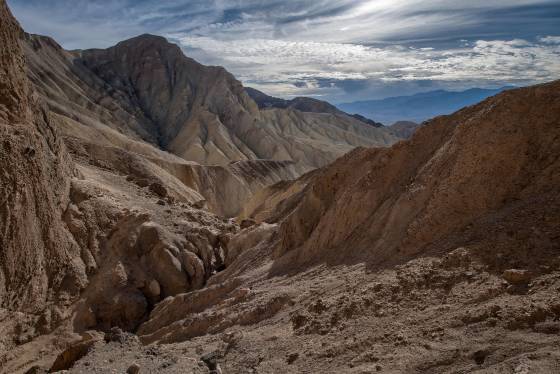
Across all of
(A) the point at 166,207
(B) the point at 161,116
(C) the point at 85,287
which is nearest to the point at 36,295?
(C) the point at 85,287

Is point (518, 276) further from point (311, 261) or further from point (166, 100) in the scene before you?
point (166, 100)

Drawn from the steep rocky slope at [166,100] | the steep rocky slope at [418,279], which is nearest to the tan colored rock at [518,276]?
the steep rocky slope at [418,279]

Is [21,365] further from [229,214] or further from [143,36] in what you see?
[143,36]

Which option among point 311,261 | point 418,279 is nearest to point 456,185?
point 418,279

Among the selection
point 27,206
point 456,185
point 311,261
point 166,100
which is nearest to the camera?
point 456,185

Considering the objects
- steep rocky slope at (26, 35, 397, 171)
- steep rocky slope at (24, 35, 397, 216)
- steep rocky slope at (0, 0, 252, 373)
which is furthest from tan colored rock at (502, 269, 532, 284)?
steep rocky slope at (26, 35, 397, 171)

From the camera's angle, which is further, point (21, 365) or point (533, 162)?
point (21, 365)

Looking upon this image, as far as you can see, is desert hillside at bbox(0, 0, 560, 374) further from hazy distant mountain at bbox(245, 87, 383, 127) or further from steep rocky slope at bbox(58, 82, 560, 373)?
hazy distant mountain at bbox(245, 87, 383, 127)

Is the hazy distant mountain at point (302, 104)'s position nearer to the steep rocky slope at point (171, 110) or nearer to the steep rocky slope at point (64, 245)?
the steep rocky slope at point (171, 110)
